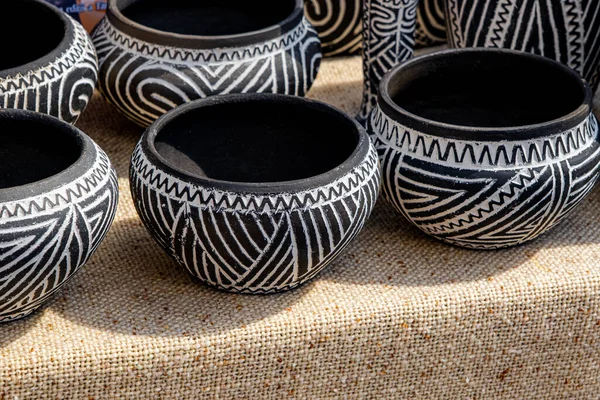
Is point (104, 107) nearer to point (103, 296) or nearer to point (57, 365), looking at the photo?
point (103, 296)

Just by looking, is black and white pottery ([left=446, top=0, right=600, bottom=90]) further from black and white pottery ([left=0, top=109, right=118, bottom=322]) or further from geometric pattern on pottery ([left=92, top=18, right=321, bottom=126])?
black and white pottery ([left=0, top=109, right=118, bottom=322])

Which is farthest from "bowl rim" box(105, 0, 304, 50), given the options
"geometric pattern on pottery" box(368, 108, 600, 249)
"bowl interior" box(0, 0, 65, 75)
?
"geometric pattern on pottery" box(368, 108, 600, 249)

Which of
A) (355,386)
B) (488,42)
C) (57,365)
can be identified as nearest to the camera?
(57,365)

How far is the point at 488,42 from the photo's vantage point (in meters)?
1.30

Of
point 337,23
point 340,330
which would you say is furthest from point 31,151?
point 337,23

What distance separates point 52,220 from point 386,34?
594 mm

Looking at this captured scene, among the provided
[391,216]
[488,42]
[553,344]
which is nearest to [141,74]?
[391,216]

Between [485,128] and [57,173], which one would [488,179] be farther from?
[57,173]

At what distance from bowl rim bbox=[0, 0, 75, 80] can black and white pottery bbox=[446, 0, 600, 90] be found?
547 mm

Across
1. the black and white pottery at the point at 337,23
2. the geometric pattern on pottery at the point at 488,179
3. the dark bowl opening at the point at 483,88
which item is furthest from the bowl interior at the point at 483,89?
the black and white pottery at the point at 337,23

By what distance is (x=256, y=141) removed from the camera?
46.2 inches

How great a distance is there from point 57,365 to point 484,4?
75 cm

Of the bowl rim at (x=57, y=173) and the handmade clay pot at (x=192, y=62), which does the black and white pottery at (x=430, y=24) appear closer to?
the handmade clay pot at (x=192, y=62)

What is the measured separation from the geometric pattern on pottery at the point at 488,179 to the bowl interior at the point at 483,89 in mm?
102
